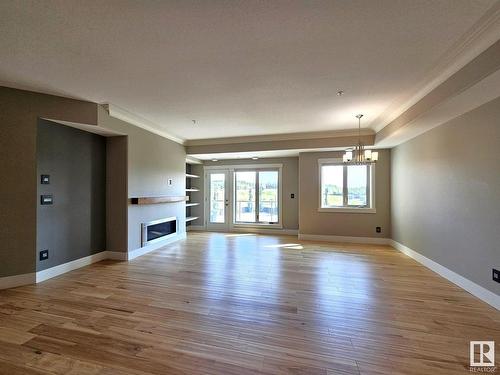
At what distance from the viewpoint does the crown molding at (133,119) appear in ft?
12.5

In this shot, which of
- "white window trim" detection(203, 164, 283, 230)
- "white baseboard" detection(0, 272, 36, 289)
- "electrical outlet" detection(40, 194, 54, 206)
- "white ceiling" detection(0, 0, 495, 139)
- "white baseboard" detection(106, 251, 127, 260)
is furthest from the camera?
"white window trim" detection(203, 164, 283, 230)

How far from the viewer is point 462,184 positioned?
10.3ft

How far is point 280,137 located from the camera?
5.69 metres

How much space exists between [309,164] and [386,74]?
3.53 m

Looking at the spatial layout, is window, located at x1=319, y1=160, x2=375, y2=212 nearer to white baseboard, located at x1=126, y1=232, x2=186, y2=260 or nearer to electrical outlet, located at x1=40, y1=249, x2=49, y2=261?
white baseboard, located at x1=126, y1=232, x2=186, y2=260

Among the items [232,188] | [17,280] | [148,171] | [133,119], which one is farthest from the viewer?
[232,188]

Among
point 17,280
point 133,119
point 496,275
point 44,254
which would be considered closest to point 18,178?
point 44,254

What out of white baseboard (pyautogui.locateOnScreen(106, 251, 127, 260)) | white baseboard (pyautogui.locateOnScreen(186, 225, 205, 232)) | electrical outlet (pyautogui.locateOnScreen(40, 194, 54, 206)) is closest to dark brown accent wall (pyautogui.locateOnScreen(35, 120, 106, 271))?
electrical outlet (pyautogui.locateOnScreen(40, 194, 54, 206))

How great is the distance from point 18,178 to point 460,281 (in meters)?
6.13

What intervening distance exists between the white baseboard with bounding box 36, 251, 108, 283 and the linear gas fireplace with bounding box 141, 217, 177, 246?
0.77 metres

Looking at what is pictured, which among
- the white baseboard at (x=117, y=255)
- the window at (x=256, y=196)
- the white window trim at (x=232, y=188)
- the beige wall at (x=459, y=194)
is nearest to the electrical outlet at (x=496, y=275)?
the beige wall at (x=459, y=194)

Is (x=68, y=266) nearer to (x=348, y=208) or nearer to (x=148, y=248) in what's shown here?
(x=148, y=248)

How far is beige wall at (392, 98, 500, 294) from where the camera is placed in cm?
266

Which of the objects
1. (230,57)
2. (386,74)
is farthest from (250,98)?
(386,74)
